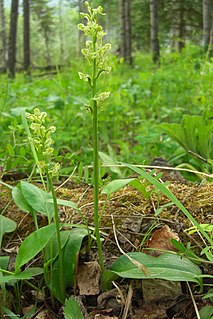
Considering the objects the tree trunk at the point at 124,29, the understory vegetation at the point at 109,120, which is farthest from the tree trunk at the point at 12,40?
the understory vegetation at the point at 109,120

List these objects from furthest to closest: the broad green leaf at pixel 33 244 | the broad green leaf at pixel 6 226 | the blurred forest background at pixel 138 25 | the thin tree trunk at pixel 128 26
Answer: the thin tree trunk at pixel 128 26, the blurred forest background at pixel 138 25, the broad green leaf at pixel 6 226, the broad green leaf at pixel 33 244

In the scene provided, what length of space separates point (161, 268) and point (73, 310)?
0.71 feet

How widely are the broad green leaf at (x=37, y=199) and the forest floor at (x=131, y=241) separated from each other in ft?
0.31

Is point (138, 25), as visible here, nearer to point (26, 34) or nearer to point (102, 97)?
point (26, 34)

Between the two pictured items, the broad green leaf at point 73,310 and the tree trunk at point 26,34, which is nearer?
the broad green leaf at point 73,310

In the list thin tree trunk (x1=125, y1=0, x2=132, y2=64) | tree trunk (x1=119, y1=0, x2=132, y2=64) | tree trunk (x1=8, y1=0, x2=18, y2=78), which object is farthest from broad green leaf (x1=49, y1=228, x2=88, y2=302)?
thin tree trunk (x1=125, y1=0, x2=132, y2=64)

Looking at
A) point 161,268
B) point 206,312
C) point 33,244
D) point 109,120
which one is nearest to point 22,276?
point 33,244

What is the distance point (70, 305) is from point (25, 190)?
0.36 m

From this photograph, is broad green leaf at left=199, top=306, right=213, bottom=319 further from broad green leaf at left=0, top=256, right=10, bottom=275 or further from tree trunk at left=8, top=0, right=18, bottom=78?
tree trunk at left=8, top=0, right=18, bottom=78

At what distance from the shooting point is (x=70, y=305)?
Answer: 976mm

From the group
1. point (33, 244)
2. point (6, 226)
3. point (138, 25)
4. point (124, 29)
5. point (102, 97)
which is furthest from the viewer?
point (138, 25)

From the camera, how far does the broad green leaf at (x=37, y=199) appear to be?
3.85ft

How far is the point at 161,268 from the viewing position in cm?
97

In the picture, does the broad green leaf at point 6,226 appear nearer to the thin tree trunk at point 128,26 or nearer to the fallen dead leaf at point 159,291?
the fallen dead leaf at point 159,291
